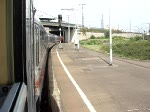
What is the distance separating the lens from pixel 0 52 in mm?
3650

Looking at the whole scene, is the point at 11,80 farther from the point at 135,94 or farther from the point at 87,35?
the point at 87,35

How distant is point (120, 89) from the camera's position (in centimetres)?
1538

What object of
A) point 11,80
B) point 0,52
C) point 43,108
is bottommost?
point 43,108

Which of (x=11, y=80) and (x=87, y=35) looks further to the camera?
(x=87, y=35)

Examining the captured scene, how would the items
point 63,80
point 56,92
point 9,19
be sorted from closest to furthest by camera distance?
point 9,19 → point 56,92 → point 63,80

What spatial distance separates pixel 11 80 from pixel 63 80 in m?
15.6

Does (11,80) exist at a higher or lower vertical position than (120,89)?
higher

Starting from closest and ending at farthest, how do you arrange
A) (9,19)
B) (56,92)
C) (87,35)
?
(9,19) → (56,92) → (87,35)

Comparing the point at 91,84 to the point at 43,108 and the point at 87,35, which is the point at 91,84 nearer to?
the point at 43,108

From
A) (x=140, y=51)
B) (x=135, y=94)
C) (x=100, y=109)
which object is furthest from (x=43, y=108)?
(x=140, y=51)

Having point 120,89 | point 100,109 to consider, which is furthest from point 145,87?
point 100,109

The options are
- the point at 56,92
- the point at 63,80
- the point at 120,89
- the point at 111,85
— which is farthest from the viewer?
the point at 63,80

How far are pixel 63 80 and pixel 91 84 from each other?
2.20m

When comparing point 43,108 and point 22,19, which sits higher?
point 22,19
